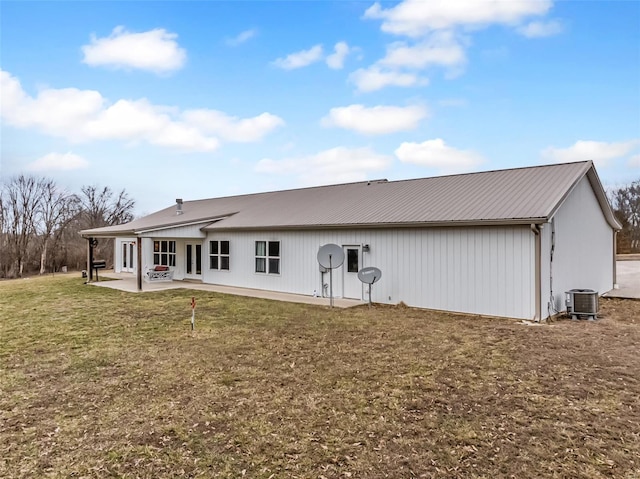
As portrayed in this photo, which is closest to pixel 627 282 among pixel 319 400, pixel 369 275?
pixel 369 275

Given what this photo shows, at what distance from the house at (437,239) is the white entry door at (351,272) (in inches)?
1.4

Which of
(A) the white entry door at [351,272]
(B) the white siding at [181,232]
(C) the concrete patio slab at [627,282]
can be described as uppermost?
(B) the white siding at [181,232]

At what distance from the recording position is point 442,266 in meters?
11.0

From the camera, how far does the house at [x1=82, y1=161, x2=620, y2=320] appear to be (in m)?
9.90

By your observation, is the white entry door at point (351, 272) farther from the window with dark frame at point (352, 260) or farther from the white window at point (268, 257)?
the white window at point (268, 257)

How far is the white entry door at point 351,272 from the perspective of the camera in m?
13.0

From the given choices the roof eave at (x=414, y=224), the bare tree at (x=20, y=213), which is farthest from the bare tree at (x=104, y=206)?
the roof eave at (x=414, y=224)

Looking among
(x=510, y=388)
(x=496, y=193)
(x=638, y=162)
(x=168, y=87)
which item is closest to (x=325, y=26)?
(x=168, y=87)

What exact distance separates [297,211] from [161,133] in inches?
399

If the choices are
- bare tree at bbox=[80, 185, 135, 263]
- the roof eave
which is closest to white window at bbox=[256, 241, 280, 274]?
the roof eave

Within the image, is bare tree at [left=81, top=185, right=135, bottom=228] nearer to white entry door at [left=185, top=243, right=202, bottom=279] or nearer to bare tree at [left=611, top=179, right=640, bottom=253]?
white entry door at [left=185, top=243, right=202, bottom=279]

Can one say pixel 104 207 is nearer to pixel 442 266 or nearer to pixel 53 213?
pixel 53 213

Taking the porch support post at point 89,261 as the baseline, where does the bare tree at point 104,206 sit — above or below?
above

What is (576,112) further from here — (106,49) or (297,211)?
(106,49)
